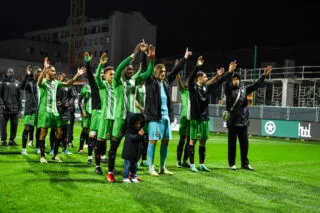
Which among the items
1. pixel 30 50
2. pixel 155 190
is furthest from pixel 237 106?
pixel 30 50

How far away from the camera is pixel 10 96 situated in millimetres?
14070

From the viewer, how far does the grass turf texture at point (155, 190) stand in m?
5.82

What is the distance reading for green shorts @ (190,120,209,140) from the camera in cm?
961

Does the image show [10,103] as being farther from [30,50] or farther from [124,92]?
[30,50]

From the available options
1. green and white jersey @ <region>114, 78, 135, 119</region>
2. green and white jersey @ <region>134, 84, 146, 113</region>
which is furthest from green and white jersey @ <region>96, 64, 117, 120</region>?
green and white jersey @ <region>134, 84, 146, 113</region>

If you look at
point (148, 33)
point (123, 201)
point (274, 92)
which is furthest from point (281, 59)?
point (123, 201)

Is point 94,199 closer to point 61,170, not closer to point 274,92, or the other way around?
point 61,170

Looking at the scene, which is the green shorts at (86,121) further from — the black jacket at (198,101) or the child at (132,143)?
the child at (132,143)

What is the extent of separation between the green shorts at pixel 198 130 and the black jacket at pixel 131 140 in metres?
2.25

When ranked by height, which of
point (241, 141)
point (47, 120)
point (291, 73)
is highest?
point (291, 73)

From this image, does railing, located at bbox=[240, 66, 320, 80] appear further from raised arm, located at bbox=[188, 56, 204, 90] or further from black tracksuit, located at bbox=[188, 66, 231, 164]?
raised arm, located at bbox=[188, 56, 204, 90]

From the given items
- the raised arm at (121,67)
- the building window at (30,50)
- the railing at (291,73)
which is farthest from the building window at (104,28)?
the raised arm at (121,67)

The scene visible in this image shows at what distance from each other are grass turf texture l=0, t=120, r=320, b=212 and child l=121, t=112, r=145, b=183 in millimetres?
296

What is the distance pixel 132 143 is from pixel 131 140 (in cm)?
6
